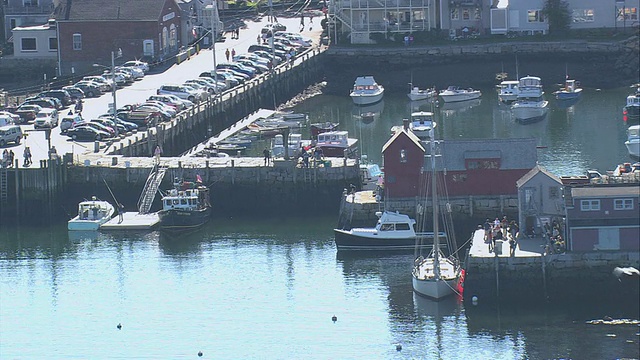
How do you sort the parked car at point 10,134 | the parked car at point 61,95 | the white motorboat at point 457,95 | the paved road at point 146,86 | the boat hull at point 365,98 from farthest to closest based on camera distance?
1. the boat hull at point 365,98
2. the white motorboat at point 457,95
3. the parked car at point 61,95
4. the parked car at point 10,134
5. the paved road at point 146,86

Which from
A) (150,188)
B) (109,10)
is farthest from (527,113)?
(150,188)

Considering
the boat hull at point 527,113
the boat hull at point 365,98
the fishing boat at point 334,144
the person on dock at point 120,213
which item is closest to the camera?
the person on dock at point 120,213

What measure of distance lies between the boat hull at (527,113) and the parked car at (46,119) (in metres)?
26.5

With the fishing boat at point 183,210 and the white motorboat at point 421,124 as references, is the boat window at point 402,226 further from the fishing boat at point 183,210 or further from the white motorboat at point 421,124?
the white motorboat at point 421,124

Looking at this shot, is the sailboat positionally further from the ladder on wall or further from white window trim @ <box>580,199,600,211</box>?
the ladder on wall

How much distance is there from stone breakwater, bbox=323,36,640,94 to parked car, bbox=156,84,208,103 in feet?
58.7

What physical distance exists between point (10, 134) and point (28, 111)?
845 cm

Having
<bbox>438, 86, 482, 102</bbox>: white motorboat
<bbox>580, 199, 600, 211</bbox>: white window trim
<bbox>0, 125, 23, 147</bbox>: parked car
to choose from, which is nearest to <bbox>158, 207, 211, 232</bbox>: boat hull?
<bbox>0, 125, 23, 147</bbox>: parked car

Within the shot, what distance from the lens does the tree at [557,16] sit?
12612cm

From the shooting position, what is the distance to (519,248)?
229ft

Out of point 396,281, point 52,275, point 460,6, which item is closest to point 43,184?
point 52,275

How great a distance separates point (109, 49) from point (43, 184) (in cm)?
3427

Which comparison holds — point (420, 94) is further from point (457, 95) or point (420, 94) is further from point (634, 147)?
point (634, 147)

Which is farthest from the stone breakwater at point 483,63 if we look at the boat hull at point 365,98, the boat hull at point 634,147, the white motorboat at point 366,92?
the boat hull at point 634,147
